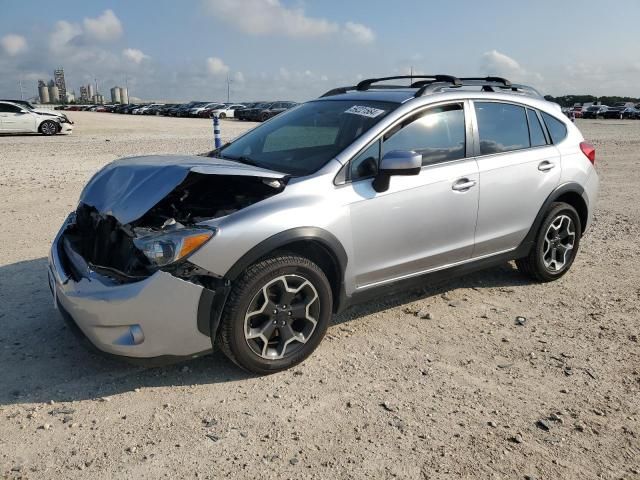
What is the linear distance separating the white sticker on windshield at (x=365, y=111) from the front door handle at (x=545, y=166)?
5.47 feet

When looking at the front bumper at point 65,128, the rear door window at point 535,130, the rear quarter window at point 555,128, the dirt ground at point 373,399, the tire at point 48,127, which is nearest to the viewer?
the dirt ground at point 373,399

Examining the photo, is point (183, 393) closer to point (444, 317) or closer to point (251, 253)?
point (251, 253)

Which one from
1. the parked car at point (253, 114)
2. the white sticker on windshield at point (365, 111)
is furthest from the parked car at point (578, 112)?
the white sticker on windshield at point (365, 111)

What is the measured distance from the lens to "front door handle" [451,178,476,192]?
412 cm

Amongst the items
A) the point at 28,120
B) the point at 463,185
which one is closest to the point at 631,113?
the point at 28,120

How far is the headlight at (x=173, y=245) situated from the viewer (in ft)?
10.1

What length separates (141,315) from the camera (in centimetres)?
305

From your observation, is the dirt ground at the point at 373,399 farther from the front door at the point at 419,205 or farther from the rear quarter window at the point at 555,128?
the rear quarter window at the point at 555,128

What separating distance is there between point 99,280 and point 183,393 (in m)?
0.83

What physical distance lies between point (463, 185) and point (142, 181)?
7.64 feet

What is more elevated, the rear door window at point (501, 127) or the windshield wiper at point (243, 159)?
the rear door window at point (501, 127)

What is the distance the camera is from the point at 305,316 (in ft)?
11.6

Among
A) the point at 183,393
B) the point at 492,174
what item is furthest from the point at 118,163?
the point at 492,174

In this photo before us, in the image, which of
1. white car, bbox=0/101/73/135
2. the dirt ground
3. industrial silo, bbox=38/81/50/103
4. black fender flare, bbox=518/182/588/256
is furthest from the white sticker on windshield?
industrial silo, bbox=38/81/50/103
